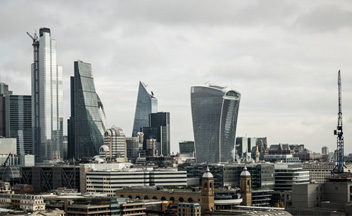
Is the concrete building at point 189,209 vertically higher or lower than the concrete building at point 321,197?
lower

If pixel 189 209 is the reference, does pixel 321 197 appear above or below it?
above

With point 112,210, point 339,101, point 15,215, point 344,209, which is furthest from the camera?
point 112,210

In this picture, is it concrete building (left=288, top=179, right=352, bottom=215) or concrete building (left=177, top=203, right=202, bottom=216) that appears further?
concrete building (left=177, top=203, right=202, bottom=216)

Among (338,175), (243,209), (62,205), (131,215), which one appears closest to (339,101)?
(338,175)

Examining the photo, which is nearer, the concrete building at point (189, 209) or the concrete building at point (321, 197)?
the concrete building at point (321, 197)

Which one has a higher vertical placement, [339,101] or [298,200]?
[339,101]

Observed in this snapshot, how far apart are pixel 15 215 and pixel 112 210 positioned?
31723 mm

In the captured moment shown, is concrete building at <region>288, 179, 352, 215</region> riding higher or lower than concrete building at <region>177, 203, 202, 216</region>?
higher

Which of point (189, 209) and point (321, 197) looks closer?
point (321, 197)

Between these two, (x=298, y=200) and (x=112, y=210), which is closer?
(x=298, y=200)

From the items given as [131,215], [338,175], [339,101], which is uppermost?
[339,101]

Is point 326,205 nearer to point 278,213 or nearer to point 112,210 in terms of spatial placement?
point 278,213

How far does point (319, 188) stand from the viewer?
133 metres

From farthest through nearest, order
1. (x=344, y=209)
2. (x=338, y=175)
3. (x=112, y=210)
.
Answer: (x=112, y=210), (x=338, y=175), (x=344, y=209)
